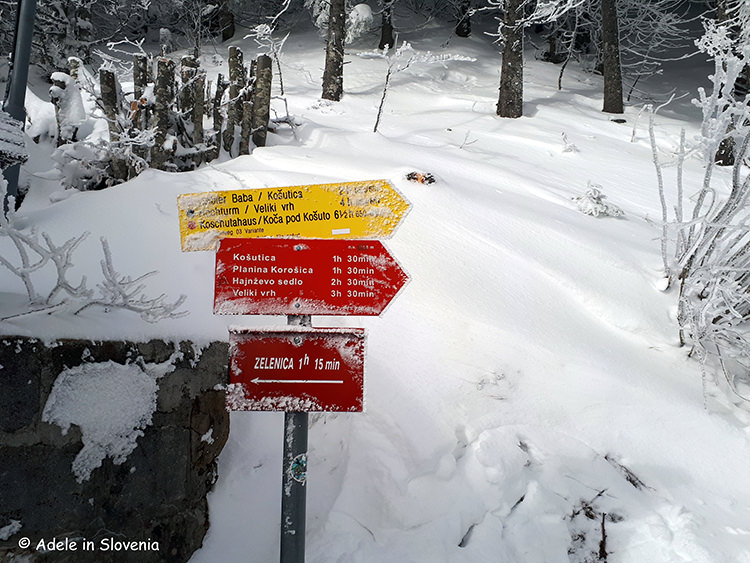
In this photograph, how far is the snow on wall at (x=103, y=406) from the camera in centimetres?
216

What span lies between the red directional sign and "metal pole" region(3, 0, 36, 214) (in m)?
2.80

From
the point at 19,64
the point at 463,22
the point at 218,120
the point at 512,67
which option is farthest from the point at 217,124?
the point at 463,22

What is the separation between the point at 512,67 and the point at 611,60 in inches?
80.9

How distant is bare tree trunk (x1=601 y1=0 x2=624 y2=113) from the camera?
32.0 feet

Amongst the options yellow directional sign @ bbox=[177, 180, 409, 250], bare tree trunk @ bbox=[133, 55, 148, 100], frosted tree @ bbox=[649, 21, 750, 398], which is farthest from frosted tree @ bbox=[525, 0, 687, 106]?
yellow directional sign @ bbox=[177, 180, 409, 250]

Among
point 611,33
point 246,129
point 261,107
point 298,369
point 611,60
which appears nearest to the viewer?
point 298,369

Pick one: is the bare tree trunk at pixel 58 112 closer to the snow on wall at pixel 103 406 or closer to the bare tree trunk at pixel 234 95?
the bare tree trunk at pixel 234 95

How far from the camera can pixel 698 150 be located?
3818 millimetres

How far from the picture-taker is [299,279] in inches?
79.0

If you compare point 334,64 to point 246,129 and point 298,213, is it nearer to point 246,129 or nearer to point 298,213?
point 246,129

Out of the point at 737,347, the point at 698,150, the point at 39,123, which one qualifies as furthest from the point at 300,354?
the point at 39,123

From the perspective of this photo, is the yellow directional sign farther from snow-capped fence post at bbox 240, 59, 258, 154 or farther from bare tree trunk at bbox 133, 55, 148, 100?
snow-capped fence post at bbox 240, 59, 258, 154

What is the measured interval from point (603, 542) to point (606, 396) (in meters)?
0.79

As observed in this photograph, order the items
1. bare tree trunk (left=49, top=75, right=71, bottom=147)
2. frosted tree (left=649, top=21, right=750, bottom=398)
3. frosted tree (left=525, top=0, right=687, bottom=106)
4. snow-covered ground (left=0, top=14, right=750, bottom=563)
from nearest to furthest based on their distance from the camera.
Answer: snow-covered ground (left=0, top=14, right=750, bottom=563) < frosted tree (left=649, top=21, right=750, bottom=398) < bare tree trunk (left=49, top=75, right=71, bottom=147) < frosted tree (left=525, top=0, right=687, bottom=106)
